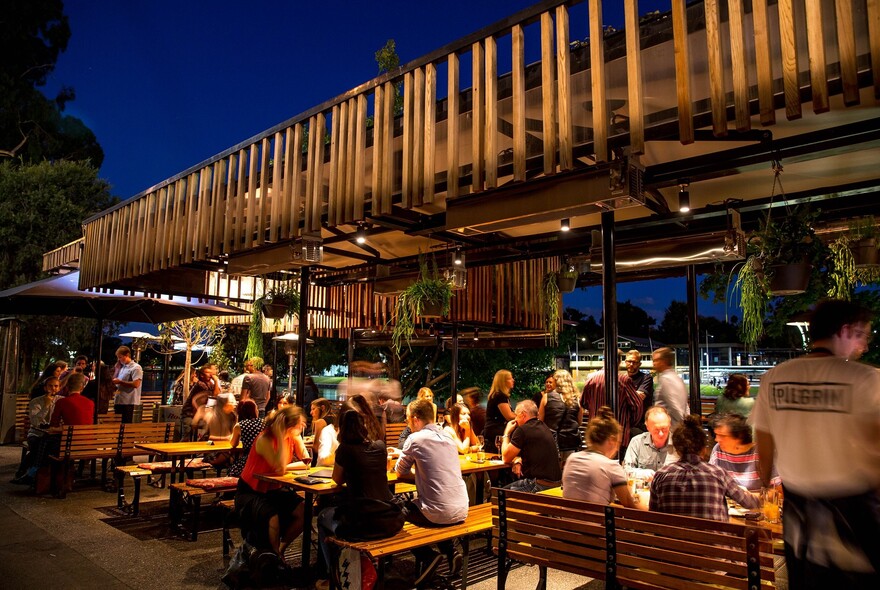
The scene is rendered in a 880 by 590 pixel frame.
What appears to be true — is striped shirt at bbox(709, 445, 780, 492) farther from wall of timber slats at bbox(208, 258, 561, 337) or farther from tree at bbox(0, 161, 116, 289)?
tree at bbox(0, 161, 116, 289)

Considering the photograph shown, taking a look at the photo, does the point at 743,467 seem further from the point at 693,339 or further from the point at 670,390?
the point at 693,339

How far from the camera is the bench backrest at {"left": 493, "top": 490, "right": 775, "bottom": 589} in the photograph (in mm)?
3092

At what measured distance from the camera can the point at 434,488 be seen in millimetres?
4852

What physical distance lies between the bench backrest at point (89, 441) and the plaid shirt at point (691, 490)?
293 inches

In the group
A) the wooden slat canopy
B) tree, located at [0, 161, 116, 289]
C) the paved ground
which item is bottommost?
the paved ground

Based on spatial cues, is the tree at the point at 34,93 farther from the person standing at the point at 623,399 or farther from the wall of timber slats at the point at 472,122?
the person standing at the point at 623,399

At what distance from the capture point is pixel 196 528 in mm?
6332

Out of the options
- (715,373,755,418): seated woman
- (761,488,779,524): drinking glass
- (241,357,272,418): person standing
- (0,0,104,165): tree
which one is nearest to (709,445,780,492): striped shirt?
(761,488,779,524): drinking glass

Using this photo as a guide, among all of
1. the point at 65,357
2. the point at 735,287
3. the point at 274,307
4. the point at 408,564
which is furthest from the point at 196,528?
the point at 65,357

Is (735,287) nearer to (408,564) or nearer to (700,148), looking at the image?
(700,148)

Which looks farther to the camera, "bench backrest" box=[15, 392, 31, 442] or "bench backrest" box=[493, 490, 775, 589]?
"bench backrest" box=[15, 392, 31, 442]

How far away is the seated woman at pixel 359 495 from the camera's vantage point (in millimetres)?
4500

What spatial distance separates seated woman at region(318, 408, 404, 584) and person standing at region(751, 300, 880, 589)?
2.63 metres

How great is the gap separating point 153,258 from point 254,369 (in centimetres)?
333
